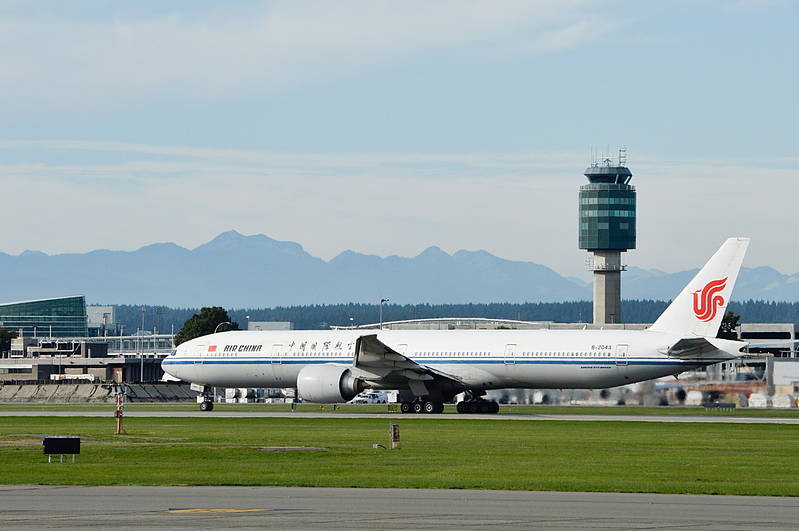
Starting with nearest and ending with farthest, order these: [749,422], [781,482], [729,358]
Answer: [781,482]
[749,422]
[729,358]

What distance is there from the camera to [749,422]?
155 ft

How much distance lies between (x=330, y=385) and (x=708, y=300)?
1867 cm

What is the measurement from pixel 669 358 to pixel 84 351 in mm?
111338

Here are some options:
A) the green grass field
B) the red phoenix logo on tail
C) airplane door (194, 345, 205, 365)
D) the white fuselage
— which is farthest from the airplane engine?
the red phoenix logo on tail

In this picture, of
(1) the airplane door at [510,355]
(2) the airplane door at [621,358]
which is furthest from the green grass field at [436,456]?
(1) the airplane door at [510,355]

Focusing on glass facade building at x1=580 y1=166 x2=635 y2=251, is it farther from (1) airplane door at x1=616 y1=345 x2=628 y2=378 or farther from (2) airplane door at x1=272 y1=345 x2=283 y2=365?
(1) airplane door at x1=616 y1=345 x2=628 y2=378

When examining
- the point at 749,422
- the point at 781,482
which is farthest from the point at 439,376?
the point at 781,482

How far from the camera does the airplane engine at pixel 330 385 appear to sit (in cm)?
5453

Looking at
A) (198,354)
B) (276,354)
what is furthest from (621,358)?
(198,354)

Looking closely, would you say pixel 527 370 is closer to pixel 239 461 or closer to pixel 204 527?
pixel 239 461

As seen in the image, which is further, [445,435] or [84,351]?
[84,351]

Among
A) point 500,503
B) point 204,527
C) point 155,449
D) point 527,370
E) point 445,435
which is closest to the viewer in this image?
point 204,527

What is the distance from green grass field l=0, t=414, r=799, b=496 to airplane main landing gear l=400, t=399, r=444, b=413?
33.9 feet

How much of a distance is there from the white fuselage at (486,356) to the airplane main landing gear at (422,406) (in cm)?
180
